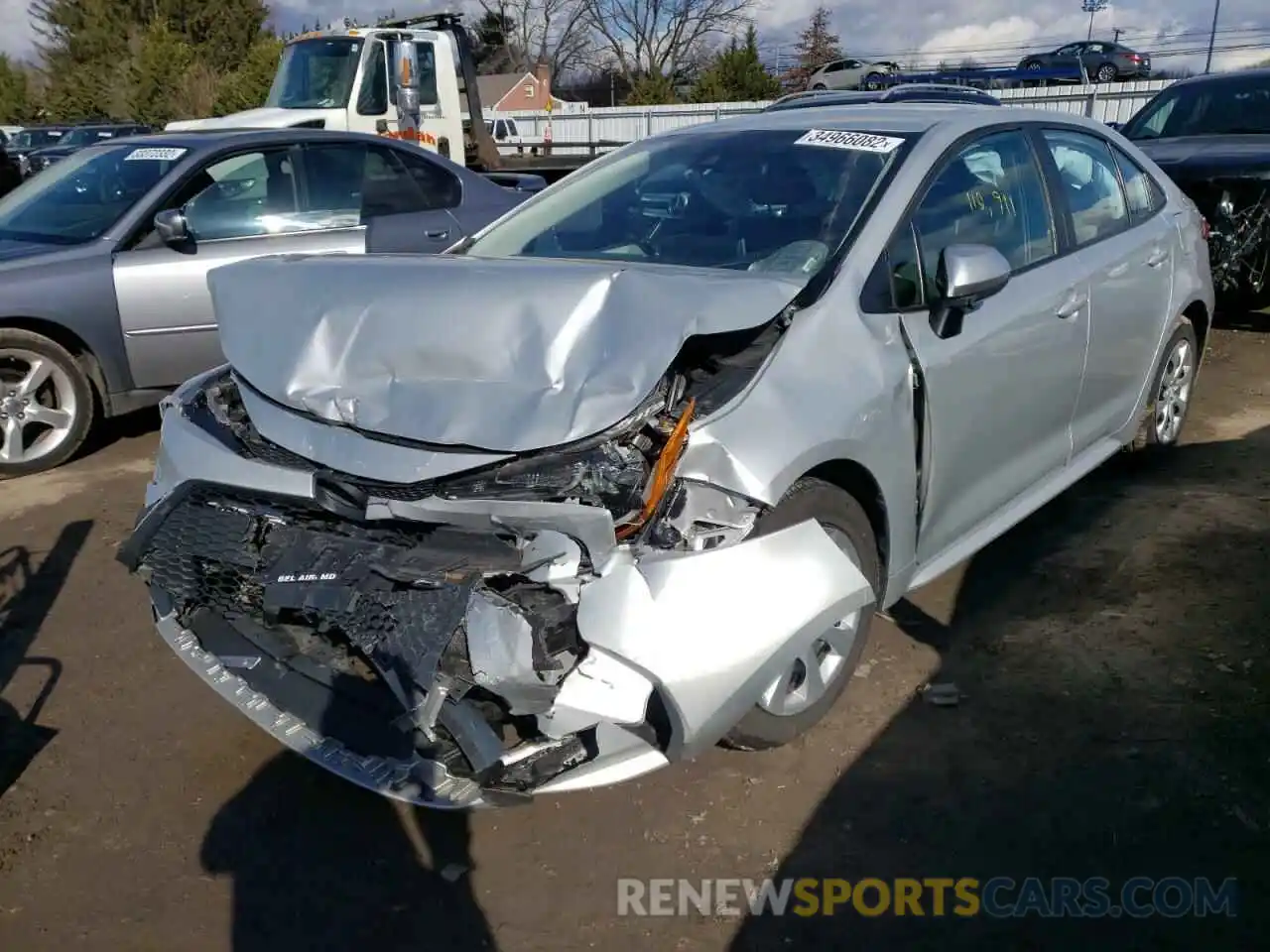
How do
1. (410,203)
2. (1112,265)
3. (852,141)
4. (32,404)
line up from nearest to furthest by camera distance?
1. (852,141)
2. (1112,265)
3. (32,404)
4. (410,203)

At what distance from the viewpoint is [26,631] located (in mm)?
3859

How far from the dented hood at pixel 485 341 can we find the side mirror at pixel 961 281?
576mm

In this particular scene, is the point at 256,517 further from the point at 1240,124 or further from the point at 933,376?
the point at 1240,124

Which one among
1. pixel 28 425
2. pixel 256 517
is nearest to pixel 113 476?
pixel 28 425

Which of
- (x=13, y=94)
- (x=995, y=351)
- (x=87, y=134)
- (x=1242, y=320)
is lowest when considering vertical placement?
(x=1242, y=320)

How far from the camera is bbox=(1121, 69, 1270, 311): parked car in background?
771 centimetres

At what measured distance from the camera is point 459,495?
2461 mm

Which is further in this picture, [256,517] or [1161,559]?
[1161,559]

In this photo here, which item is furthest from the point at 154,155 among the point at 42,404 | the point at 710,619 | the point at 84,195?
the point at 710,619

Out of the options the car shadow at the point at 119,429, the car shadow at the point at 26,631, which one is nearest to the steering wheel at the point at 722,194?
the car shadow at the point at 26,631

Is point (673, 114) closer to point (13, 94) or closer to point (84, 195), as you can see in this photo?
point (84, 195)

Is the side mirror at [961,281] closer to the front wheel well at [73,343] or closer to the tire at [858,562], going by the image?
the tire at [858,562]

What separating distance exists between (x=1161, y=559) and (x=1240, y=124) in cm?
633

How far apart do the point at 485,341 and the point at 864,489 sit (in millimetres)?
1128
